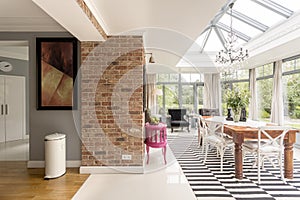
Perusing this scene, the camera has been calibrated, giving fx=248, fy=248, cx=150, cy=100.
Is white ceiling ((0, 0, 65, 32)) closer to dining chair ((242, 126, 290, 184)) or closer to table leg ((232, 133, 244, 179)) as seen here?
table leg ((232, 133, 244, 179))

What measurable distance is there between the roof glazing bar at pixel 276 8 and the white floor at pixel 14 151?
613 centimetres

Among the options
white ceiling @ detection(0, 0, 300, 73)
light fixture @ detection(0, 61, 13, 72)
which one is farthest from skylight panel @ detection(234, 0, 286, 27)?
light fixture @ detection(0, 61, 13, 72)

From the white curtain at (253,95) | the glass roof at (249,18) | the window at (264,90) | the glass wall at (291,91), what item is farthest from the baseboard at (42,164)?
the white curtain at (253,95)

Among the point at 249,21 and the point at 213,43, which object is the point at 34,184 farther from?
the point at 213,43

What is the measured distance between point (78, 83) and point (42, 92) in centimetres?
72

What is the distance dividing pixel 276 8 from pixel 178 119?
5507mm

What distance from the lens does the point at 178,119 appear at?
32.2ft

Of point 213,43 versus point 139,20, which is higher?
point 213,43

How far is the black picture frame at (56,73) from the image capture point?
4430 millimetres

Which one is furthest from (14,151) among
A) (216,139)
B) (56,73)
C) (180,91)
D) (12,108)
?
(180,91)

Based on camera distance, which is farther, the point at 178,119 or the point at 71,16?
the point at 178,119

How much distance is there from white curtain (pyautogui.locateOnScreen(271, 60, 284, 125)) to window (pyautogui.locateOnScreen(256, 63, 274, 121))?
1.85 ft

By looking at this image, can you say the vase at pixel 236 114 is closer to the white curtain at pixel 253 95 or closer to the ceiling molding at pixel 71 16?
the ceiling molding at pixel 71 16

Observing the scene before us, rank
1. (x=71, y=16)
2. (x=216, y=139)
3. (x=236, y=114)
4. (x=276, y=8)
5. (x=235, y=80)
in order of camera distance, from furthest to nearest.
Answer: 1. (x=235, y=80)
2. (x=276, y=8)
3. (x=236, y=114)
4. (x=216, y=139)
5. (x=71, y=16)
